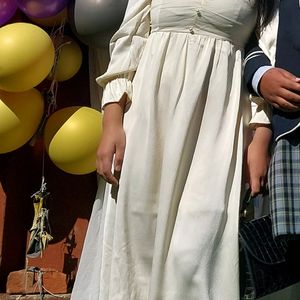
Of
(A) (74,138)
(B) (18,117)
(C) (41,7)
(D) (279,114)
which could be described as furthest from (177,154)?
(C) (41,7)

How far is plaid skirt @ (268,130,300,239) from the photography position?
4.71 ft

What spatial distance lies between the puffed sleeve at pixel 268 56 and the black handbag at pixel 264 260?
0.23m

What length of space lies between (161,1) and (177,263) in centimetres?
64

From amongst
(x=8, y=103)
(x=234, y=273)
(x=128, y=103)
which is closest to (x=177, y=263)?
(x=234, y=273)

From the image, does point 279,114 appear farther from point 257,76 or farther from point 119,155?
point 119,155

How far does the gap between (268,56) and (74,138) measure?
2.45 ft

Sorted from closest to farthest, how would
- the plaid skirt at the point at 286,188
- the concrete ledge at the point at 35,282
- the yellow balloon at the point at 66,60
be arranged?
the plaid skirt at the point at 286,188, the yellow balloon at the point at 66,60, the concrete ledge at the point at 35,282

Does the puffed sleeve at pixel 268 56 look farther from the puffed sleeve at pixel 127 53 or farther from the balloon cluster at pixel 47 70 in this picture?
the balloon cluster at pixel 47 70

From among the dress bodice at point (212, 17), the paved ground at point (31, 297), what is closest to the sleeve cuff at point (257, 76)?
the dress bodice at point (212, 17)

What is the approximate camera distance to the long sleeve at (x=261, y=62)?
1.56 meters

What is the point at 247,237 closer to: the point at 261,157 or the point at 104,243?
the point at 261,157

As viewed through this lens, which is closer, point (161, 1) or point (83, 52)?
point (161, 1)

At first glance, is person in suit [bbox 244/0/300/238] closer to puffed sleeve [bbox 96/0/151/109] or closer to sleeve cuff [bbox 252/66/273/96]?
sleeve cuff [bbox 252/66/273/96]

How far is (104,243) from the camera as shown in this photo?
1.59 meters
